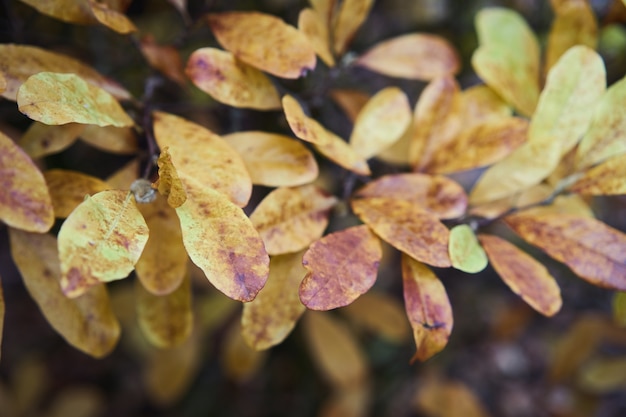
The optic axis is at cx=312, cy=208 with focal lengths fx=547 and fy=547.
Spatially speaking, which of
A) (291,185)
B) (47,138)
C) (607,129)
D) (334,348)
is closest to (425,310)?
(291,185)

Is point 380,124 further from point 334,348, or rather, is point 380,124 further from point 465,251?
point 334,348

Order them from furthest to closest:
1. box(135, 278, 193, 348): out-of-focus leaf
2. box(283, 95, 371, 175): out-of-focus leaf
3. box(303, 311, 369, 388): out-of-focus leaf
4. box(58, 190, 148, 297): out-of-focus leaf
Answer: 1. box(303, 311, 369, 388): out-of-focus leaf
2. box(135, 278, 193, 348): out-of-focus leaf
3. box(283, 95, 371, 175): out-of-focus leaf
4. box(58, 190, 148, 297): out-of-focus leaf

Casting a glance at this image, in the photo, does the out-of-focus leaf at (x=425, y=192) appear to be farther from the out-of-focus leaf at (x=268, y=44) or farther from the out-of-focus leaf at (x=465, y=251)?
the out-of-focus leaf at (x=268, y=44)

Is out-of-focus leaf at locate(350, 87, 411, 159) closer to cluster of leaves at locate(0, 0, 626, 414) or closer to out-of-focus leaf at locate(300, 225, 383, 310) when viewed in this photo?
cluster of leaves at locate(0, 0, 626, 414)

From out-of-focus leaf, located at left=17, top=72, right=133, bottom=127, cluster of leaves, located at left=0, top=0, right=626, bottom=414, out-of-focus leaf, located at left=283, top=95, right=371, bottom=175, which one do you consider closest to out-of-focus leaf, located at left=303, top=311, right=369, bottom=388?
cluster of leaves, located at left=0, top=0, right=626, bottom=414

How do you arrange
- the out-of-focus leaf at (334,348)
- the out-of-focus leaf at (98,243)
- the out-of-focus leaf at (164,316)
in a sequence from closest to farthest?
1. the out-of-focus leaf at (98,243)
2. the out-of-focus leaf at (164,316)
3. the out-of-focus leaf at (334,348)

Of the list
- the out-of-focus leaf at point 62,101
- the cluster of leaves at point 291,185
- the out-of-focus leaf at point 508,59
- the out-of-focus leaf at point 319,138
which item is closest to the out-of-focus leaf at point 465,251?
the cluster of leaves at point 291,185
